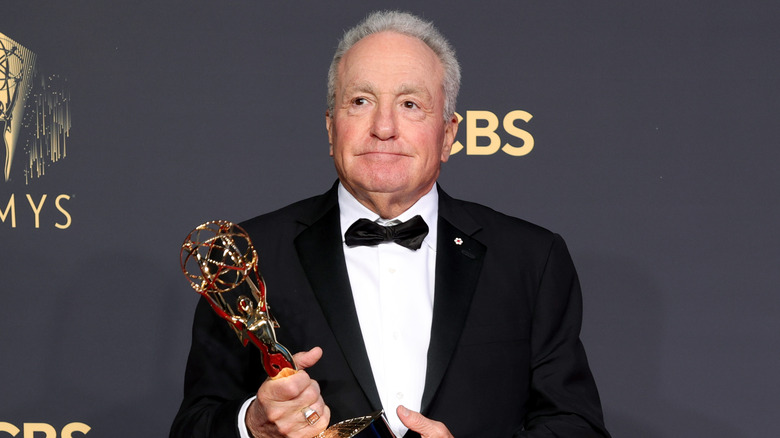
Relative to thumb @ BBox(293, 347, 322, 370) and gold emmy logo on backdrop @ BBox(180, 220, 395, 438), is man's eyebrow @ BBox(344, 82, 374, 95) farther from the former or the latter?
thumb @ BBox(293, 347, 322, 370)

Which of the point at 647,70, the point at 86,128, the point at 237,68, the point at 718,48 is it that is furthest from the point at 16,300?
the point at 718,48

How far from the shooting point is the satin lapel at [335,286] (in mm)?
1594

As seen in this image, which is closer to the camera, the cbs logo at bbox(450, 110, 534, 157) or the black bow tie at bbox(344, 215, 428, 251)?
the black bow tie at bbox(344, 215, 428, 251)

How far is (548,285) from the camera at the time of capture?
1.76 meters

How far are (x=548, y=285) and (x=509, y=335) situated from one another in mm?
135

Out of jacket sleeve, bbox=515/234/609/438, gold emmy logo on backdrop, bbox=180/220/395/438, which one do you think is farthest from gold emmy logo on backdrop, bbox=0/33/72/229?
jacket sleeve, bbox=515/234/609/438

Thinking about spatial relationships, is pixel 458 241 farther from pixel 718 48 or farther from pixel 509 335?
pixel 718 48

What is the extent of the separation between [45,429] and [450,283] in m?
1.64

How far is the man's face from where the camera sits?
1.68 meters

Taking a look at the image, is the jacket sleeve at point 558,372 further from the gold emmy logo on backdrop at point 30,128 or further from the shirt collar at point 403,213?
the gold emmy logo on backdrop at point 30,128

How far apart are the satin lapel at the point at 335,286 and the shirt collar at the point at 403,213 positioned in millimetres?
18

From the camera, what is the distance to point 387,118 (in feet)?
5.48

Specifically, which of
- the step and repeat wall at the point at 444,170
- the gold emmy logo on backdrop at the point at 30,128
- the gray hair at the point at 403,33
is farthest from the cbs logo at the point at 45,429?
the gray hair at the point at 403,33

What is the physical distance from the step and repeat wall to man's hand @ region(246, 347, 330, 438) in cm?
142
